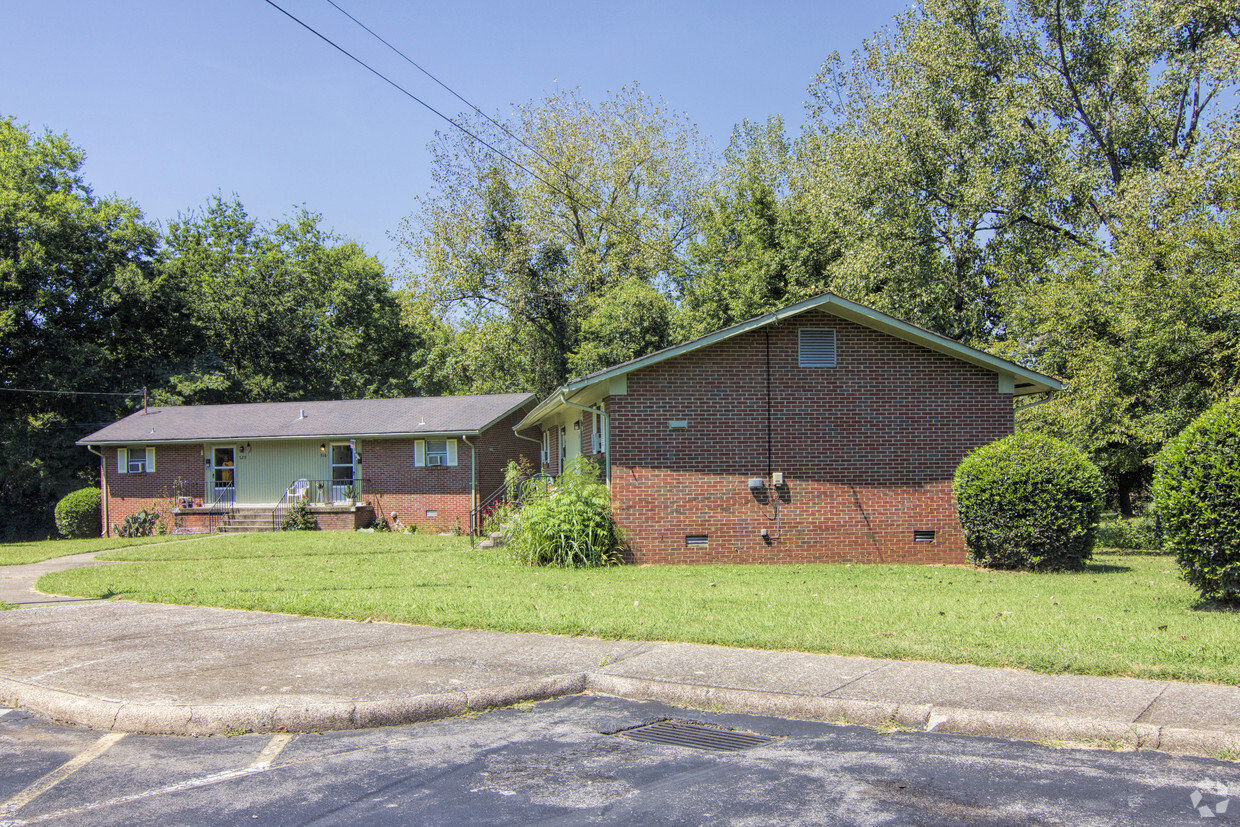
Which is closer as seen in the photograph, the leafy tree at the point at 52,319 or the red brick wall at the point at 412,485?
the red brick wall at the point at 412,485

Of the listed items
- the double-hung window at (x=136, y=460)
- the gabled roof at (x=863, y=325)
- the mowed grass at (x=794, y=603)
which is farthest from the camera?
the double-hung window at (x=136, y=460)

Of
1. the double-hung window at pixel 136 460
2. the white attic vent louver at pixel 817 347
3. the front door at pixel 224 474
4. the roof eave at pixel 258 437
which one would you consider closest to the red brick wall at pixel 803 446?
the white attic vent louver at pixel 817 347

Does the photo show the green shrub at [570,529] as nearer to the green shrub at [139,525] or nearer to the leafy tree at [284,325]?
the green shrub at [139,525]

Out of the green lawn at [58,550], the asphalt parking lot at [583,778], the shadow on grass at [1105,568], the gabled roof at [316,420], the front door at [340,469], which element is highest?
the gabled roof at [316,420]

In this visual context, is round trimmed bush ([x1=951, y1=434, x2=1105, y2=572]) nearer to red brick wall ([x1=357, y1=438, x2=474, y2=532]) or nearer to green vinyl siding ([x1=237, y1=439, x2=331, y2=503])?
red brick wall ([x1=357, y1=438, x2=474, y2=532])

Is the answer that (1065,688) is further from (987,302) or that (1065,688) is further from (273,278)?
(273,278)

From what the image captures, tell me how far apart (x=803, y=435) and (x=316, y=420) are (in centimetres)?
2088

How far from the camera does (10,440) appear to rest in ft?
119

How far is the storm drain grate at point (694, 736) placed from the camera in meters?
5.48

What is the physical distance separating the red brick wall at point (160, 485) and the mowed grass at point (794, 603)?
50.0 feet

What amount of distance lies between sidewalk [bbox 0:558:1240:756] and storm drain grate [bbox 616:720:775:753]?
463mm

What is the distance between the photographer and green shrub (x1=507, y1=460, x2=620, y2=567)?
1447cm

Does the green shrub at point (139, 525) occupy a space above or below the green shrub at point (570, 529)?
below

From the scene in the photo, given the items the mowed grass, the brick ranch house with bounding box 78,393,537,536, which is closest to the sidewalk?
A: the mowed grass
